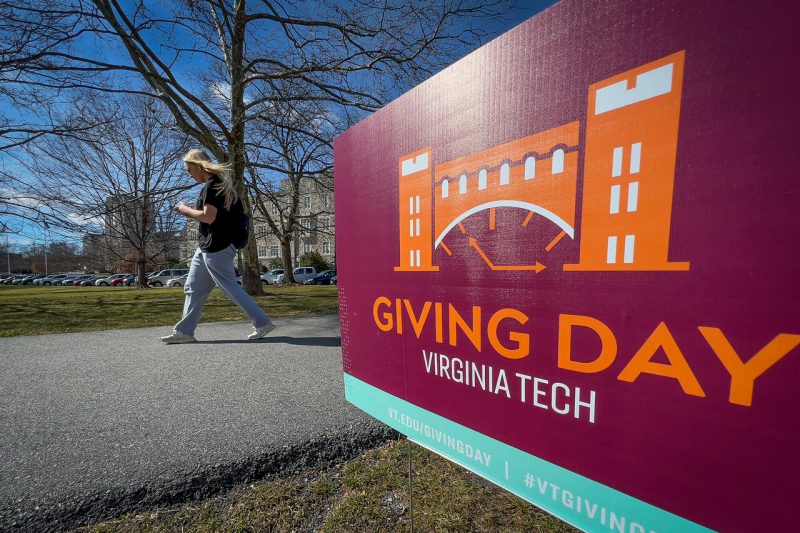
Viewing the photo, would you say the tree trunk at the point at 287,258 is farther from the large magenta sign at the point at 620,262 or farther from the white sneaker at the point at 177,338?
the large magenta sign at the point at 620,262

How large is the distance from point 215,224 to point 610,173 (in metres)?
3.86

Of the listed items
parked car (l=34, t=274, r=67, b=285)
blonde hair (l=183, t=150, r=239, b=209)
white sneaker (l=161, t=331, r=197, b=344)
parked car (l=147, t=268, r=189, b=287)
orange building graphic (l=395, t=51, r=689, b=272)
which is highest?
blonde hair (l=183, t=150, r=239, b=209)

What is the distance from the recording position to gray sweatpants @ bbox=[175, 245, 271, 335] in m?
3.89

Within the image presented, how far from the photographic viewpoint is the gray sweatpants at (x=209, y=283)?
3.89 meters

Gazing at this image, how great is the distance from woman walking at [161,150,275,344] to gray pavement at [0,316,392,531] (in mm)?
553

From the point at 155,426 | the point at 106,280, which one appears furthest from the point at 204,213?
the point at 106,280

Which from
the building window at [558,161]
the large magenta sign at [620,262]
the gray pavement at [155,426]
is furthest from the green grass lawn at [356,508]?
the building window at [558,161]

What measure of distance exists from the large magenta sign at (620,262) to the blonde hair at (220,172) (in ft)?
10.1

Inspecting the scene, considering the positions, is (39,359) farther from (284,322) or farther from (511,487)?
(511,487)

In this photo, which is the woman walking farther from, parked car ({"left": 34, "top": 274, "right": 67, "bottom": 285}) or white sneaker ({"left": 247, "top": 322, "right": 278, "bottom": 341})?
parked car ({"left": 34, "top": 274, "right": 67, "bottom": 285})

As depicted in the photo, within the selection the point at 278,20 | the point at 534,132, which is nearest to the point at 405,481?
the point at 534,132

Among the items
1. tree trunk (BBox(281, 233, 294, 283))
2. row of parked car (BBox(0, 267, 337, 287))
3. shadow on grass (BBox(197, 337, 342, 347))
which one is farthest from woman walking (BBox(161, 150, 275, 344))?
tree trunk (BBox(281, 233, 294, 283))

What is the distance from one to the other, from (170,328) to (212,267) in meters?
2.04

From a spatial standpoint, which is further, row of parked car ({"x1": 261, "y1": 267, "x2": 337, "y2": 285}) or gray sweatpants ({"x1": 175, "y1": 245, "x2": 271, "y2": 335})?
row of parked car ({"x1": 261, "y1": 267, "x2": 337, "y2": 285})
